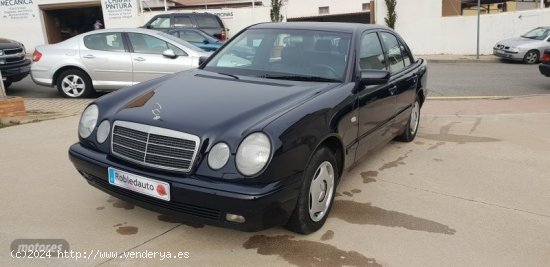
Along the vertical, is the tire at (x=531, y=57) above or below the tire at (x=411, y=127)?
below

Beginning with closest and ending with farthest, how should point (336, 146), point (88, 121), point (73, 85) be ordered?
1. point (88, 121)
2. point (336, 146)
3. point (73, 85)

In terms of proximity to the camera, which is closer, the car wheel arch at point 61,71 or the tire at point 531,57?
the car wheel arch at point 61,71

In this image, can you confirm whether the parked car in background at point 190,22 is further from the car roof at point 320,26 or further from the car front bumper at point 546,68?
the car roof at point 320,26

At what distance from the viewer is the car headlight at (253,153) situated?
287 cm

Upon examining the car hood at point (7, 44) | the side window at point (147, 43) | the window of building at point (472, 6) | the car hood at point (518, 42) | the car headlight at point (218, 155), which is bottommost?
the car hood at point (518, 42)

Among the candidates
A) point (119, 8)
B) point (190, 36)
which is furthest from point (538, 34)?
point (119, 8)

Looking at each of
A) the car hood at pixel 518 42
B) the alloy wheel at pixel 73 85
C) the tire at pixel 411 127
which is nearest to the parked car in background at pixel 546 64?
the tire at pixel 411 127

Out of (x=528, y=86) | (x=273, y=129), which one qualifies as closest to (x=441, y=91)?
(x=528, y=86)

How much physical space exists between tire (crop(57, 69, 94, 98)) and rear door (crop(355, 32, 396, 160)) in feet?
19.9

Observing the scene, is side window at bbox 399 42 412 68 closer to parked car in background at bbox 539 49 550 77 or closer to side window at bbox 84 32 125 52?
side window at bbox 84 32 125 52

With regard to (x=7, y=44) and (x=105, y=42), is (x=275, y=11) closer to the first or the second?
(x=105, y=42)

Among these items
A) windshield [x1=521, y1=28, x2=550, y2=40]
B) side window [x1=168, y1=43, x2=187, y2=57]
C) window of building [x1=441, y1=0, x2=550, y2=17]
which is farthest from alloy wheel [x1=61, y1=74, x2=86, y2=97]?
window of building [x1=441, y1=0, x2=550, y2=17]

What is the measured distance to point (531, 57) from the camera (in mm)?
17281

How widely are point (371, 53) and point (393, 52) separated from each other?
29.3 inches
